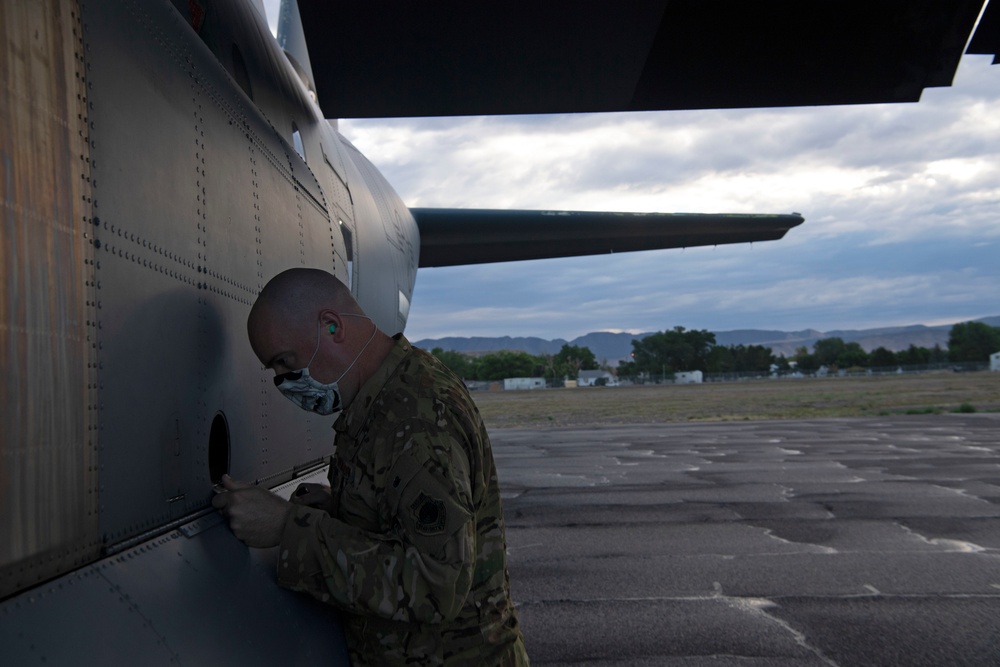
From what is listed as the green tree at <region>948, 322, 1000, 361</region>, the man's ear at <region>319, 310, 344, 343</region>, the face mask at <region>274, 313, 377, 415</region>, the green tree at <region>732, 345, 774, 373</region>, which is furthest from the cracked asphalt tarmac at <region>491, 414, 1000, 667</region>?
the green tree at <region>948, 322, 1000, 361</region>

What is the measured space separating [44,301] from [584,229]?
9.25 metres

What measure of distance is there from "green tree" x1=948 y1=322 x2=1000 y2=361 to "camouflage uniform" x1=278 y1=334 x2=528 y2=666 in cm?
14034

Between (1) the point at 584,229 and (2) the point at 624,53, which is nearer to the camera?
(2) the point at 624,53

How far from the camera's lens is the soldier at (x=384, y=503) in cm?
200

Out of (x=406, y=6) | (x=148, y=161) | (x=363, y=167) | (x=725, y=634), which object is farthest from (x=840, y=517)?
(x=148, y=161)

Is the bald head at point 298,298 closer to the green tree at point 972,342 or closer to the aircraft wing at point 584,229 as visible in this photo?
the aircraft wing at point 584,229

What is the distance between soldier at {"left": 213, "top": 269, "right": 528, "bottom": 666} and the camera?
200 centimetres

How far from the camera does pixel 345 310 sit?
2373mm

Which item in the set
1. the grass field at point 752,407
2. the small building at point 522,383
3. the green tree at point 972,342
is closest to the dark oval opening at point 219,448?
the grass field at point 752,407

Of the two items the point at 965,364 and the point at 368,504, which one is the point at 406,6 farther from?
the point at 965,364

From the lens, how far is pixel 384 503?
2.16 m

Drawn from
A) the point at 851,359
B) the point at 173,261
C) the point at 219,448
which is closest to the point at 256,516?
the point at 219,448

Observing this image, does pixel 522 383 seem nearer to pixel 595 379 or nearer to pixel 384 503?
pixel 595 379

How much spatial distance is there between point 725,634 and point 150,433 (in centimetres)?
400
